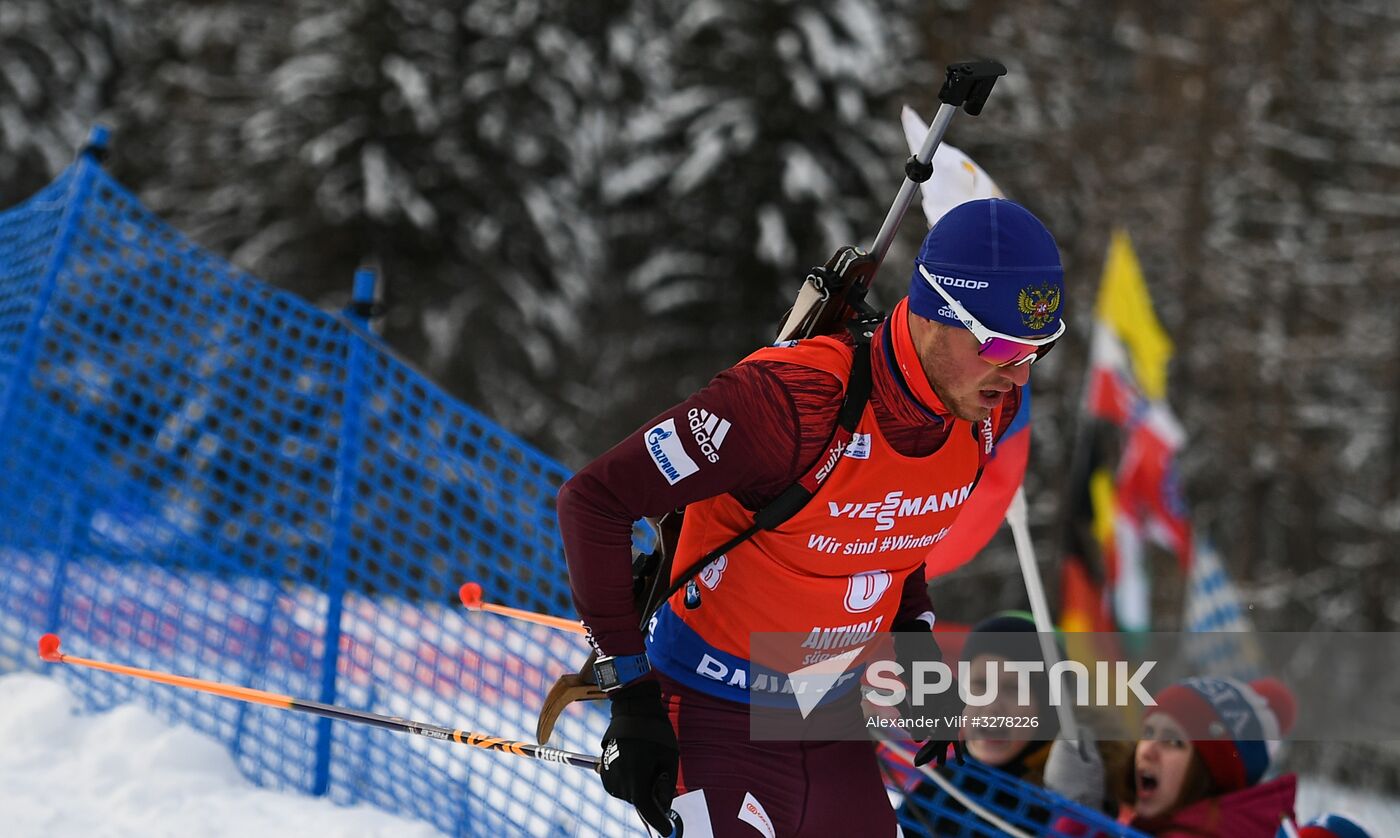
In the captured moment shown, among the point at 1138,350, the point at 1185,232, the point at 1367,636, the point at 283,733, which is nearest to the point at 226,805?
the point at 283,733

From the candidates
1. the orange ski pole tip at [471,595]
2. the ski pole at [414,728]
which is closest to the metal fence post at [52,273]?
the ski pole at [414,728]

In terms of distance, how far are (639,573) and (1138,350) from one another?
5.93 metres

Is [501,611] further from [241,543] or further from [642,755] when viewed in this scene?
[241,543]

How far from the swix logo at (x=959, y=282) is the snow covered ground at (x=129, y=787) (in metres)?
2.51

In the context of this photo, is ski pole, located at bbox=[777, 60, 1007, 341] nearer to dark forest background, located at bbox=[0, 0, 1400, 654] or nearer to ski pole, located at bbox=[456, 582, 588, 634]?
ski pole, located at bbox=[456, 582, 588, 634]

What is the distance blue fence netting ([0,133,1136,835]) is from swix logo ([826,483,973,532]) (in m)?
1.84

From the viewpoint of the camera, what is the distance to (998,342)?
7.88ft

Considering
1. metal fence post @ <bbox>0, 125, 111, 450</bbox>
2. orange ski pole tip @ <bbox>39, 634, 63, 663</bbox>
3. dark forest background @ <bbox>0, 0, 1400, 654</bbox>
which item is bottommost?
dark forest background @ <bbox>0, 0, 1400, 654</bbox>

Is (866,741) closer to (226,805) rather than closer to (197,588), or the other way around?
(226,805)

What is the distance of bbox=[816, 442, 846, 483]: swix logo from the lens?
2.44m

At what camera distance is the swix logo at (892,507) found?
249 centimetres

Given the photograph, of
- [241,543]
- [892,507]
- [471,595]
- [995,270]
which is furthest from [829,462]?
[241,543]

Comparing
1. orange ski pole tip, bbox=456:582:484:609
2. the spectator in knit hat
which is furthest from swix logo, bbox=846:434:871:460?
the spectator in knit hat

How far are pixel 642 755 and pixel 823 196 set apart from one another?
17591mm
